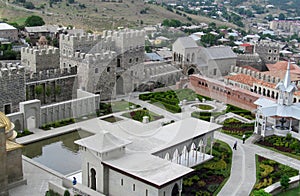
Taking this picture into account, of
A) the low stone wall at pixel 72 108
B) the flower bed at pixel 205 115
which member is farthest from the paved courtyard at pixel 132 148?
the flower bed at pixel 205 115

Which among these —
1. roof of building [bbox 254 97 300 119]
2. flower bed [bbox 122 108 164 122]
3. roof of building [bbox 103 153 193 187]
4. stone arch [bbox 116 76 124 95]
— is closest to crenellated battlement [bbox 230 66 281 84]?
roof of building [bbox 254 97 300 119]

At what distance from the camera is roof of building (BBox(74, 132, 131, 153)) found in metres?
23.2

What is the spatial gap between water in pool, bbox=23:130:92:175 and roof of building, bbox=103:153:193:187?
5.36 meters

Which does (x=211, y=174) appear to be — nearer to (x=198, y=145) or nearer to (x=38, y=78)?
(x=198, y=145)

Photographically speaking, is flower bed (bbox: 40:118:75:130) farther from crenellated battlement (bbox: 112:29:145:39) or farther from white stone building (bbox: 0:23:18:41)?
white stone building (bbox: 0:23:18:41)

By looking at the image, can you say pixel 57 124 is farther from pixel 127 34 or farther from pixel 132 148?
pixel 127 34

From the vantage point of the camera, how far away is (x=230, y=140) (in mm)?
33094

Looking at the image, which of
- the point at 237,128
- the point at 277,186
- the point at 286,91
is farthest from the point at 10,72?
the point at 277,186

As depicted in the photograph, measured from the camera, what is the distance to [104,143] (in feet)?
76.7

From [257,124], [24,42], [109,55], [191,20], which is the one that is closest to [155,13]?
[191,20]

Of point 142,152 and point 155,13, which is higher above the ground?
point 155,13

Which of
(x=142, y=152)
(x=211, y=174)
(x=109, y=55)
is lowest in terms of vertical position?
(x=211, y=174)

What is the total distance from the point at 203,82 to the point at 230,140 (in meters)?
12.8

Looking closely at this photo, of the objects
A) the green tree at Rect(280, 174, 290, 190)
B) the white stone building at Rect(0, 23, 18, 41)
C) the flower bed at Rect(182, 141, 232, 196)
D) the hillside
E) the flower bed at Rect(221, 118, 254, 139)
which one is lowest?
the flower bed at Rect(182, 141, 232, 196)
